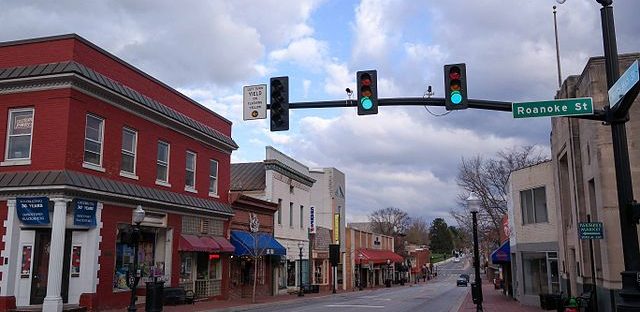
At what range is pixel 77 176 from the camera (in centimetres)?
2031

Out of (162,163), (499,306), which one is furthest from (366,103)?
(499,306)

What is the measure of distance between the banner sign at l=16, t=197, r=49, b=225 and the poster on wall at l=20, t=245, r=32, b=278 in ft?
3.18

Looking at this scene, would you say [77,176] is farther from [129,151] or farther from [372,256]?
[372,256]

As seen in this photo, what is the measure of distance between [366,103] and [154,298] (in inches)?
473

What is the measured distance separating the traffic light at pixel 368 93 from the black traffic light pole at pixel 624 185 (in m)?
4.94

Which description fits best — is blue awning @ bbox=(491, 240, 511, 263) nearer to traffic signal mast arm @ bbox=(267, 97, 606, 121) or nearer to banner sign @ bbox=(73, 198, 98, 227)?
banner sign @ bbox=(73, 198, 98, 227)

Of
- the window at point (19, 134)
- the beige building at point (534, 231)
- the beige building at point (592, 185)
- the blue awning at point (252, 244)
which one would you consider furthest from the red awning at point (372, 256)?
the window at point (19, 134)

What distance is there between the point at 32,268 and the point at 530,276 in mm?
22871

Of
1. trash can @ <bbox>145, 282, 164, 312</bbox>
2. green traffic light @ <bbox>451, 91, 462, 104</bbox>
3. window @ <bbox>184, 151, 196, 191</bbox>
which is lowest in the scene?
trash can @ <bbox>145, 282, 164, 312</bbox>

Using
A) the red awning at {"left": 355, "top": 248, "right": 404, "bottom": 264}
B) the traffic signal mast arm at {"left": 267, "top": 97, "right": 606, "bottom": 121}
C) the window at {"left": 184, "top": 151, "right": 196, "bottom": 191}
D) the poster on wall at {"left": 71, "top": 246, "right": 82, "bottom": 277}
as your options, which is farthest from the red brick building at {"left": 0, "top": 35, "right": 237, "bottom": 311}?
the red awning at {"left": 355, "top": 248, "right": 404, "bottom": 264}

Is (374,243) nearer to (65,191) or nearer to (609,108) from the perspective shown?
(65,191)

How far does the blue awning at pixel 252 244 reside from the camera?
32.3 m

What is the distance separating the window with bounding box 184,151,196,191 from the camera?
28906 mm

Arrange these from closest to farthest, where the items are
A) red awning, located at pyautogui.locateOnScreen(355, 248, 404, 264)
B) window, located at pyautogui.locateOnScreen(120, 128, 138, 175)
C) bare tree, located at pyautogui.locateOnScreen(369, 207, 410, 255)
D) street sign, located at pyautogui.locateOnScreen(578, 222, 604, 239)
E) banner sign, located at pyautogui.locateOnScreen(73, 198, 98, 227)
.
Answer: street sign, located at pyautogui.locateOnScreen(578, 222, 604, 239) < banner sign, located at pyautogui.locateOnScreen(73, 198, 98, 227) < window, located at pyautogui.locateOnScreen(120, 128, 138, 175) < red awning, located at pyautogui.locateOnScreen(355, 248, 404, 264) < bare tree, located at pyautogui.locateOnScreen(369, 207, 410, 255)
